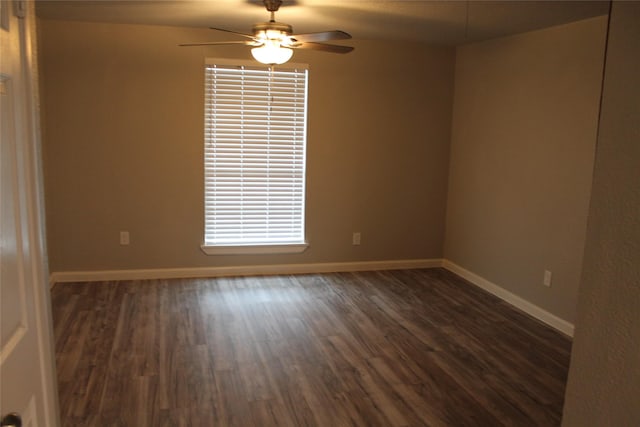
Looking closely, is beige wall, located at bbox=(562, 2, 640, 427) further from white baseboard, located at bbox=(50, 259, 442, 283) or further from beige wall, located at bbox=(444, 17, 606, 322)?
white baseboard, located at bbox=(50, 259, 442, 283)

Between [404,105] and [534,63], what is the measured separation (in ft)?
4.78

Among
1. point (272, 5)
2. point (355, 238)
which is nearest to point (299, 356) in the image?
point (355, 238)

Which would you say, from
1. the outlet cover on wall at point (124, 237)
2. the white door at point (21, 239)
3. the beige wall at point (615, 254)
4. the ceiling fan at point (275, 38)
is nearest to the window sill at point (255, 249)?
the outlet cover on wall at point (124, 237)

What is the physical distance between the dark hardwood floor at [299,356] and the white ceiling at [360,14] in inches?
93.6

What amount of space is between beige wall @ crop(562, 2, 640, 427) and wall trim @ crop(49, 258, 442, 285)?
168 inches

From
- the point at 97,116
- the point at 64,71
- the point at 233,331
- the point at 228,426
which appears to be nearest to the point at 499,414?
the point at 228,426

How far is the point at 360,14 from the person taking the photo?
389 centimetres

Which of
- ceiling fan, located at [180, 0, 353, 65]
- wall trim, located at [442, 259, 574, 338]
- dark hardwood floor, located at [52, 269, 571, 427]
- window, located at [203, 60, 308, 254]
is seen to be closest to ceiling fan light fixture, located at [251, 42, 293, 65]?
ceiling fan, located at [180, 0, 353, 65]

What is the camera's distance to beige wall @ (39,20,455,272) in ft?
15.2

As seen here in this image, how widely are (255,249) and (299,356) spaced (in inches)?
78.6

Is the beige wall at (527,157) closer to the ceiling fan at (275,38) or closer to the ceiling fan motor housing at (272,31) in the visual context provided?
the ceiling fan at (275,38)

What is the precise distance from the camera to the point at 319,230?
17.6 ft

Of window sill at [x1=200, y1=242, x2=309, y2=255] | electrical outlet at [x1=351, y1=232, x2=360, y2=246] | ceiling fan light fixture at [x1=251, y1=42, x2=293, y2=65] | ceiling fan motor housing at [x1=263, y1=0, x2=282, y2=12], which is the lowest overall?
window sill at [x1=200, y1=242, x2=309, y2=255]

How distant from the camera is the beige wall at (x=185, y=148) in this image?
4.62 m
